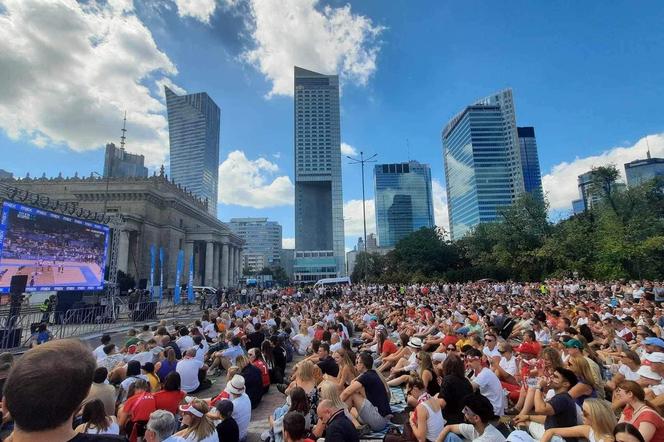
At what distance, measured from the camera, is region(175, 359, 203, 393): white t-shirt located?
7.74 metres

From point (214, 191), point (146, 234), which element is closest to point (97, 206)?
point (146, 234)

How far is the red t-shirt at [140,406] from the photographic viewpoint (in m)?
4.98

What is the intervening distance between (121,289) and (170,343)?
30619 millimetres

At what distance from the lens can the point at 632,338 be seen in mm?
9211

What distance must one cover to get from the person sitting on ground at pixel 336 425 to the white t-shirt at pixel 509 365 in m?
4.69

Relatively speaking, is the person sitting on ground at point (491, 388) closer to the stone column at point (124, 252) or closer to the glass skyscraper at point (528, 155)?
the stone column at point (124, 252)

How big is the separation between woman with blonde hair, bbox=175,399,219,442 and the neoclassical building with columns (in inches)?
1850

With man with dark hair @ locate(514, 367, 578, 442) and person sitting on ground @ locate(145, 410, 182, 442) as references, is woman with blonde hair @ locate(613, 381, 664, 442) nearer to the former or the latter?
man with dark hair @ locate(514, 367, 578, 442)

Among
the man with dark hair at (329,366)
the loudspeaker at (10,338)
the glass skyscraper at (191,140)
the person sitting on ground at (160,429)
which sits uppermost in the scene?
the glass skyscraper at (191,140)

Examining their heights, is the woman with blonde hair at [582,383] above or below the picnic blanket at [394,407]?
above

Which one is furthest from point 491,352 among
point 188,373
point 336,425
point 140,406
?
point 188,373

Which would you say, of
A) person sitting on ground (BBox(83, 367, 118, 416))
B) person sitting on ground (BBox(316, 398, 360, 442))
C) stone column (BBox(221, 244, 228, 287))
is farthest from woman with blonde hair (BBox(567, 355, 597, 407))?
stone column (BBox(221, 244, 228, 287))

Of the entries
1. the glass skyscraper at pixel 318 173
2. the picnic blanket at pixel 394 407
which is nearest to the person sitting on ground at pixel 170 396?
the picnic blanket at pixel 394 407

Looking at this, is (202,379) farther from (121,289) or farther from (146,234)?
(146,234)
